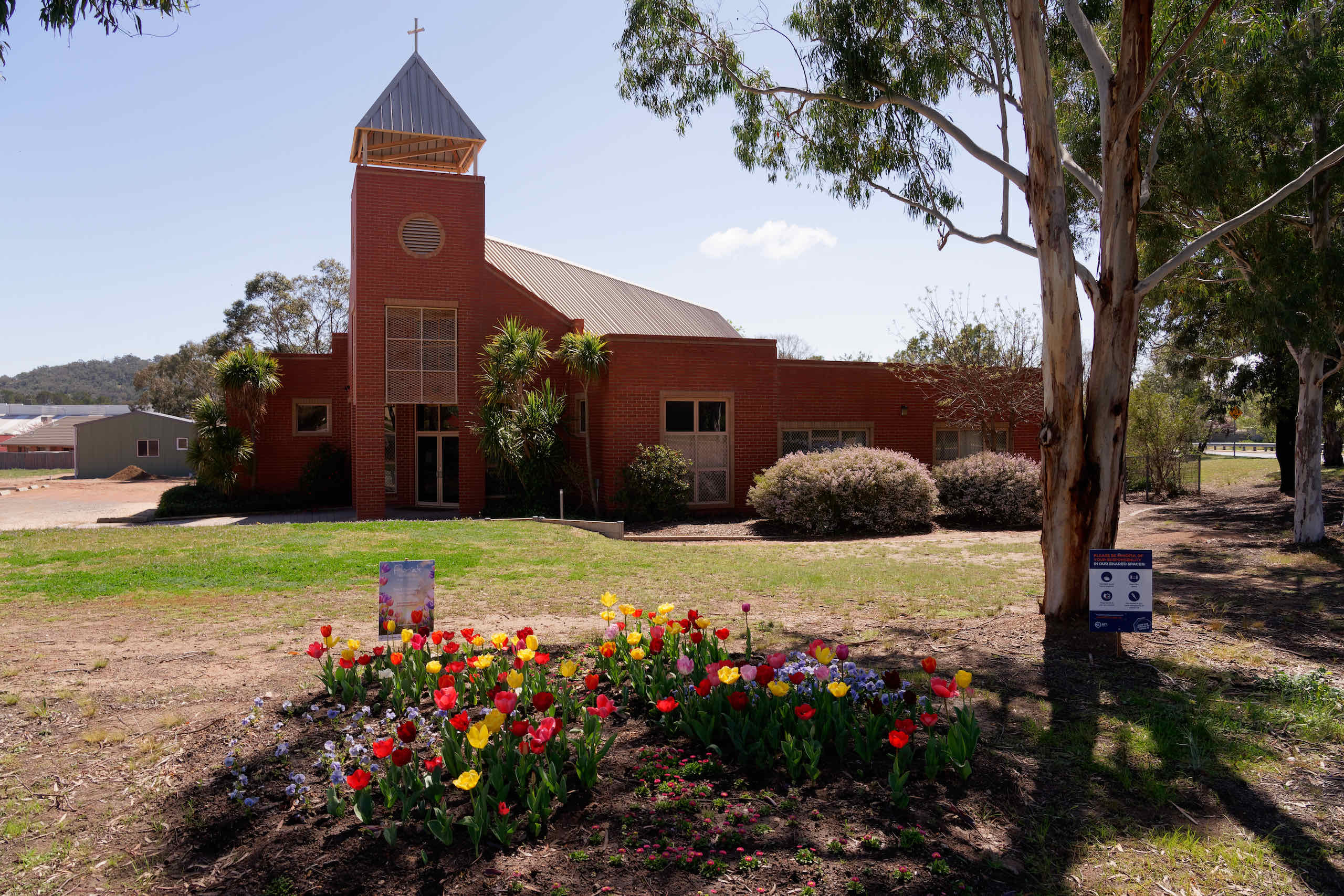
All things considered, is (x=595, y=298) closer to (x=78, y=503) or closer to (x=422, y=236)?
(x=422, y=236)

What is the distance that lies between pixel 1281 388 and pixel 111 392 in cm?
16471

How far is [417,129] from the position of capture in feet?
69.4

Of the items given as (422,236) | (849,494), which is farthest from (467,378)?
(849,494)

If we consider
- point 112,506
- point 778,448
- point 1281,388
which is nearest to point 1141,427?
point 1281,388

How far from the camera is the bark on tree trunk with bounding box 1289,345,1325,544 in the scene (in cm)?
1298

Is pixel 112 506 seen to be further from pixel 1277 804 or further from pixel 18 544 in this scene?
pixel 1277 804

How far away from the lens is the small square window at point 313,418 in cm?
2409

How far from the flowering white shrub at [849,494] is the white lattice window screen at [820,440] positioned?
3398 mm

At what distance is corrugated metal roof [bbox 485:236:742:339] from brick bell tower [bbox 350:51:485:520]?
225 centimetres

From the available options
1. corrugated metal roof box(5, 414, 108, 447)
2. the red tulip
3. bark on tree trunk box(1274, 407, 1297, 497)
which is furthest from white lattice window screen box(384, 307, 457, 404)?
corrugated metal roof box(5, 414, 108, 447)

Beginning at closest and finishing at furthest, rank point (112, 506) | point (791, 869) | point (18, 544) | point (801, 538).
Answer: point (791, 869) < point (18, 544) < point (801, 538) < point (112, 506)

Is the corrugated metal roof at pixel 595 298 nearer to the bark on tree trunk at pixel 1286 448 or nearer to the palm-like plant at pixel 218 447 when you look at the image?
the palm-like plant at pixel 218 447

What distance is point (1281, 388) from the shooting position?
20.1 m

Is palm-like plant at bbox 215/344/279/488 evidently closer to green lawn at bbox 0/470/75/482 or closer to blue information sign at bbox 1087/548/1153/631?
blue information sign at bbox 1087/548/1153/631
